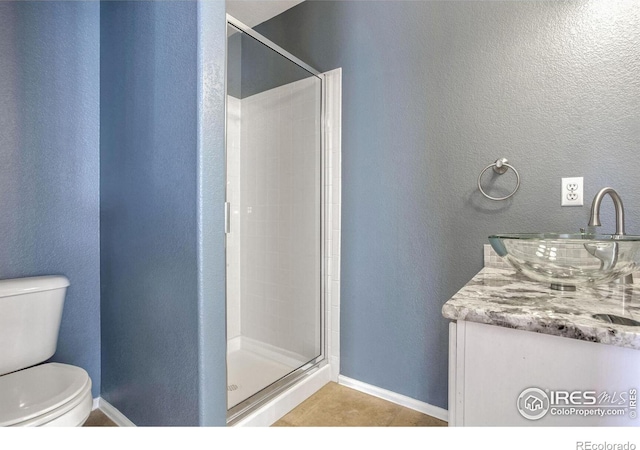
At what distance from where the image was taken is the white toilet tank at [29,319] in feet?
4.27

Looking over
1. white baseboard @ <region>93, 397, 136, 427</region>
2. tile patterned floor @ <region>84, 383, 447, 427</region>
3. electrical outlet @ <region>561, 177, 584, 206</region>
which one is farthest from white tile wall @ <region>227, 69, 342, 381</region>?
electrical outlet @ <region>561, 177, 584, 206</region>

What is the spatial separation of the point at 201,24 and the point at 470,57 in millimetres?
1155

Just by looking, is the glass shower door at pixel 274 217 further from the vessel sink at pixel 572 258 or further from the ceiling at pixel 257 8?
the vessel sink at pixel 572 258

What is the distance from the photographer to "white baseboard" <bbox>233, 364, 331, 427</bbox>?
4.93ft

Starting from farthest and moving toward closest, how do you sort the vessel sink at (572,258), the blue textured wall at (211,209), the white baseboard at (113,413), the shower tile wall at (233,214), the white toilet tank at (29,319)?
1. the shower tile wall at (233,214)
2. the white baseboard at (113,413)
3. the white toilet tank at (29,319)
4. the blue textured wall at (211,209)
5. the vessel sink at (572,258)

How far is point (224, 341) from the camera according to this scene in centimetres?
128

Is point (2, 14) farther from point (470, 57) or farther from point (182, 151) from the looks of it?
point (470, 57)

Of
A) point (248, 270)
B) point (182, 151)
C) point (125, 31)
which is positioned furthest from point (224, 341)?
point (125, 31)

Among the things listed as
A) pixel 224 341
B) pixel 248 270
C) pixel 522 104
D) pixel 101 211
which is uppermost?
pixel 522 104

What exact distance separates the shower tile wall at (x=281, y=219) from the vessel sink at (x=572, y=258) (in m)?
1.25

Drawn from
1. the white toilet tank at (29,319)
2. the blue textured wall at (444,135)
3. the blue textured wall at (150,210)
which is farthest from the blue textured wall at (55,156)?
the blue textured wall at (444,135)

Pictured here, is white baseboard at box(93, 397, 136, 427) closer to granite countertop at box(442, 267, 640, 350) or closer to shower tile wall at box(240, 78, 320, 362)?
shower tile wall at box(240, 78, 320, 362)

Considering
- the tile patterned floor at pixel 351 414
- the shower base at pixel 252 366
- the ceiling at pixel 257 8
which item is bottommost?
the tile patterned floor at pixel 351 414

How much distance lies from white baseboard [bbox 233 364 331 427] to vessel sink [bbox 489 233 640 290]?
124cm
